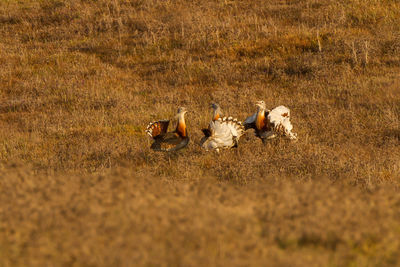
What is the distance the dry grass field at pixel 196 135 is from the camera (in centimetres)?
345

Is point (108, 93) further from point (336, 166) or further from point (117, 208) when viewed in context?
point (117, 208)

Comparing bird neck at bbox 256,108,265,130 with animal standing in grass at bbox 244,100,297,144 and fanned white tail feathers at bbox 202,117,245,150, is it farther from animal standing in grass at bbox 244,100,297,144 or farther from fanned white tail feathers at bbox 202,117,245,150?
fanned white tail feathers at bbox 202,117,245,150

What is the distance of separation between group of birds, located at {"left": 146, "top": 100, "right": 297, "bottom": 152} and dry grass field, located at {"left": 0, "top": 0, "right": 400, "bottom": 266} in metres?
0.24

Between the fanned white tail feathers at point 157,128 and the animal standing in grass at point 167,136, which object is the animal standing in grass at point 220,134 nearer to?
the animal standing in grass at point 167,136

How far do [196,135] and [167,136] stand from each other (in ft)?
4.39

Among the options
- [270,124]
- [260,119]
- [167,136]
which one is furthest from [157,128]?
[270,124]

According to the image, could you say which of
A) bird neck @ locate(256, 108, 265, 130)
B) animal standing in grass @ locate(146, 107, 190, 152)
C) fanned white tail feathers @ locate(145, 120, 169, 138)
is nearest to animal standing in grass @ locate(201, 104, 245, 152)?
animal standing in grass @ locate(146, 107, 190, 152)

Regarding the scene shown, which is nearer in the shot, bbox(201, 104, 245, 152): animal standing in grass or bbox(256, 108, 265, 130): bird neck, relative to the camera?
bbox(201, 104, 245, 152): animal standing in grass

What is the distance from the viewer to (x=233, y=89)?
44.4 ft

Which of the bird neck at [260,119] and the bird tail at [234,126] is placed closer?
the bird tail at [234,126]

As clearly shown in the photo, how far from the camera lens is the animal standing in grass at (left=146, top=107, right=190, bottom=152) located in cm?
867

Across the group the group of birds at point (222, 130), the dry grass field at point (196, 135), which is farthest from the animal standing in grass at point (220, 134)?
the dry grass field at point (196, 135)

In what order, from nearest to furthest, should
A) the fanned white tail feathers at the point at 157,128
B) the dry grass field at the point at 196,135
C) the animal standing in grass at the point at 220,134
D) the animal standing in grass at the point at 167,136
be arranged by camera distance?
1. the dry grass field at the point at 196,135
2. the animal standing in grass at the point at 220,134
3. the animal standing in grass at the point at 167,136
4. the fanned white tail feathers at the point at 157,128

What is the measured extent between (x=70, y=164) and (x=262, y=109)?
3713 millimetres
